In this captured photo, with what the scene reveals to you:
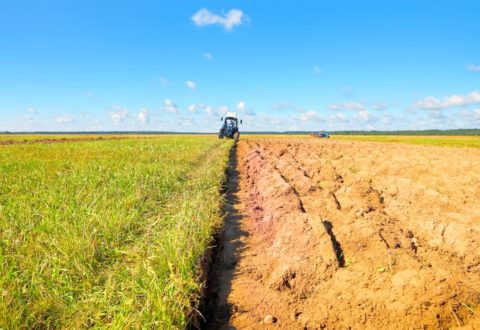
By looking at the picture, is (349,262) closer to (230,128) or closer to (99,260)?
(99,260)

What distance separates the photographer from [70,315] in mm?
3035

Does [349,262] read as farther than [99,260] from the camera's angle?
Yes

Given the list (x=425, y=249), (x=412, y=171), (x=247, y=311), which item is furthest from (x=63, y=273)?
(x=412, y=171)

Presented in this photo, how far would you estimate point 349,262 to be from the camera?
4.39 metres

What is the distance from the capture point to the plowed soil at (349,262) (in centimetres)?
338

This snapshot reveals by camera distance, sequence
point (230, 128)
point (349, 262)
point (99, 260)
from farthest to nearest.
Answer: point (230, 128) → point (349, 262) → point (99, 260)

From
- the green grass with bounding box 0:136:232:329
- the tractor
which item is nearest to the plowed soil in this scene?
the green grass with bounding box 0:136:232:329

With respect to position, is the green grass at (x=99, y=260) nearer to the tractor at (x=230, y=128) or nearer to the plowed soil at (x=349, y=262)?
the plowed soil at (x=349, y=262)

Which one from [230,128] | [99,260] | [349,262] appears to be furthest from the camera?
[230,128]

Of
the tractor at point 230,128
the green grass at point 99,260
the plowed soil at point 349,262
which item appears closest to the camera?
the green grass at point 99,260

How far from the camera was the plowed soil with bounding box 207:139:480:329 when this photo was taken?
3385 millimetres

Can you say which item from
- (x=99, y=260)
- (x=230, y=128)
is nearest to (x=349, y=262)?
(x=99, y=260)

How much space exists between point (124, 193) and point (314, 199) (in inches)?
152

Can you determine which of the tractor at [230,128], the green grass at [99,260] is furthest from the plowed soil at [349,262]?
the tractor at [230,128]
